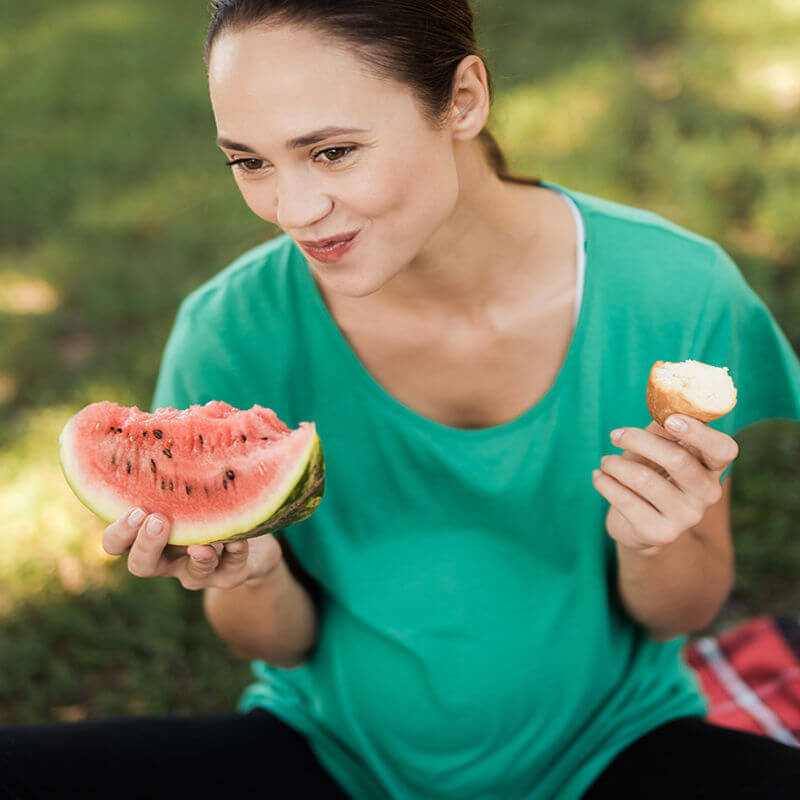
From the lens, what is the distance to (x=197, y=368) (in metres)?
2.04

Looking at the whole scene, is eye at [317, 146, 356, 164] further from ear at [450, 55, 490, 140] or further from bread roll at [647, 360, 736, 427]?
bread roll at [647, 360, 736, 427]

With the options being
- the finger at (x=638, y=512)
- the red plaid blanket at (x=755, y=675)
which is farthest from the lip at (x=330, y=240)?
the red plaid blanket at (x=755, y=675)

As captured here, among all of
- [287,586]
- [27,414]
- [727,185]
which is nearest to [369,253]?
[287,586]

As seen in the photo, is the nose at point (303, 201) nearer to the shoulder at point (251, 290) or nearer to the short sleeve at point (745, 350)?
the shoulder at point (251, 290)

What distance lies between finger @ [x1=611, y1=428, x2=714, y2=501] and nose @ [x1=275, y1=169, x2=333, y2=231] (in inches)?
23.9

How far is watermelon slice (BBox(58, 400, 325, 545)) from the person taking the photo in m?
1.62

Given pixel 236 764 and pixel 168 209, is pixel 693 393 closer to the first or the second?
pixel 236 764

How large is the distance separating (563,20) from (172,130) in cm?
256

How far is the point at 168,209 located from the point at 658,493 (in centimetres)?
407

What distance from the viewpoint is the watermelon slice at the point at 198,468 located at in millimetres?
1617

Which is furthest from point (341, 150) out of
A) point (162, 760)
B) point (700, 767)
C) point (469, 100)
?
point (700, 767)

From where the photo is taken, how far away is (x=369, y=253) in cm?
166

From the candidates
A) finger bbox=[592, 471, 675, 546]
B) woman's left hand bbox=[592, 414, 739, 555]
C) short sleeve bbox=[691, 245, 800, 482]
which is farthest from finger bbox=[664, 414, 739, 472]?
short sleeve bbox=[691, 245, 800, 482]

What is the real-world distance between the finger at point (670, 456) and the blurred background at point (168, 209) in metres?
0.95
